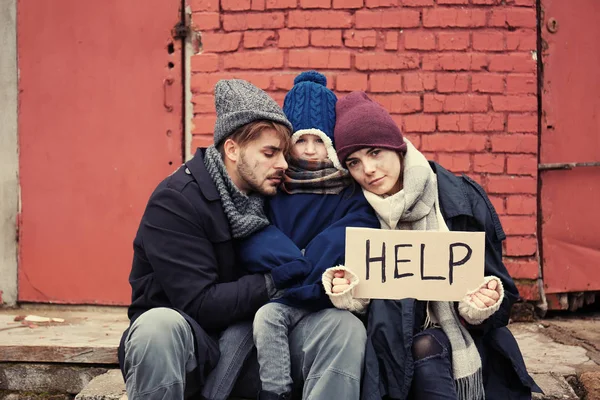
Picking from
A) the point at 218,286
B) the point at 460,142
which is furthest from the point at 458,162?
the point at 218,286

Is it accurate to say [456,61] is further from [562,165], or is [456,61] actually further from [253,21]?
[253,21]

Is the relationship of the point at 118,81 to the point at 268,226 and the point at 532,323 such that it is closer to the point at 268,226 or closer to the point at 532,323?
the point at 268,226

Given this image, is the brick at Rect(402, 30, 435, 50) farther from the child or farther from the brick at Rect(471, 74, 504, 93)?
the child

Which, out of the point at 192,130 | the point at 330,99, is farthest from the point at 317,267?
the point at 192,130

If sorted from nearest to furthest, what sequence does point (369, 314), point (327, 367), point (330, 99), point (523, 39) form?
point (327, 367), point (369, 314), point (330, 99), point (523, 39)

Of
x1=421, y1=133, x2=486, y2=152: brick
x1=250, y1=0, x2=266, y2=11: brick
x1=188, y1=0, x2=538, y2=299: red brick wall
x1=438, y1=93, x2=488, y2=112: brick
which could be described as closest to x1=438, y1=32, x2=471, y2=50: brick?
x1=188, y1=0, x2=538, y2=299: red brick wall

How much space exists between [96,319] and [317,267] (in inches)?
84.9

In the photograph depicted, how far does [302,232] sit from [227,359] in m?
0.53

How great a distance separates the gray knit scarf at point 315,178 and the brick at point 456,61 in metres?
1.46

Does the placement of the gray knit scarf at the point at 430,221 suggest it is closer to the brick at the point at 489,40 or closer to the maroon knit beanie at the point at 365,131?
the maroon knit beanie at the point at 365,131

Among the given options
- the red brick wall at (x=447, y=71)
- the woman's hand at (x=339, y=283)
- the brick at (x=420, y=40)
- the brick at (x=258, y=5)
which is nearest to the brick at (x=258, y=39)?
the red brick wall at (x=447, y=71)

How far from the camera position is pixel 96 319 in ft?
14.0

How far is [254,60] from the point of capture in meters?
4.06

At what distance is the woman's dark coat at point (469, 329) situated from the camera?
8.07 ft
